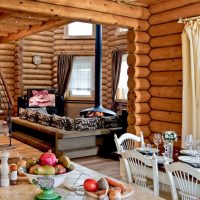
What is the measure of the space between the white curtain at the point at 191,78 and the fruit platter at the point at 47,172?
2911 millimetres

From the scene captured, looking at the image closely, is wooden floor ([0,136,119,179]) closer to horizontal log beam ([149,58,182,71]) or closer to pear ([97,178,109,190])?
horizontal log beam ([149,58,182,71])

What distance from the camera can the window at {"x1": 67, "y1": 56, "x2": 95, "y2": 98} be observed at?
11.5 m

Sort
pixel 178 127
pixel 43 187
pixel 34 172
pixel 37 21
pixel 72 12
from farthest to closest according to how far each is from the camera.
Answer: pixel 37 21 < pixel 178 127 < pixel 72 12 < pixel 34 172 < pixel 43 187

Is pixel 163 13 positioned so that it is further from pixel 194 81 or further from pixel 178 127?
pixel 178 127

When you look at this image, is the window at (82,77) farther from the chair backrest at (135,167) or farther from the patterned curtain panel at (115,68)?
the chair backrest at (135,167)

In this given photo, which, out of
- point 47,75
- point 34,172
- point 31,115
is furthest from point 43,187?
point 47,75

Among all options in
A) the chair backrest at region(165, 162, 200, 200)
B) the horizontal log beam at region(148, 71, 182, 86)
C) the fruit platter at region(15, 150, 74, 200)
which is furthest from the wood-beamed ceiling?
the chair backrest at region(165, 162, 200, 200)

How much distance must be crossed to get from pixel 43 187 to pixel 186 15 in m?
3.88

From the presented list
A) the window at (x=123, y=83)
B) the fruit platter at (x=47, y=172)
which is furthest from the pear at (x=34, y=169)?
the window at (x=123, y=83)

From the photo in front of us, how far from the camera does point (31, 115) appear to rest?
25.2 ft

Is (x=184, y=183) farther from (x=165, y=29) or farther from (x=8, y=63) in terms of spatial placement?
(x=8, y=63)

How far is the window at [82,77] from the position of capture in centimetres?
1152

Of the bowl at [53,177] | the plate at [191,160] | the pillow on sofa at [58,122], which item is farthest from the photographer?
the pillow on sofa at [58,122]

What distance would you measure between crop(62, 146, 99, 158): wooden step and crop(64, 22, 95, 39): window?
19.2ft
